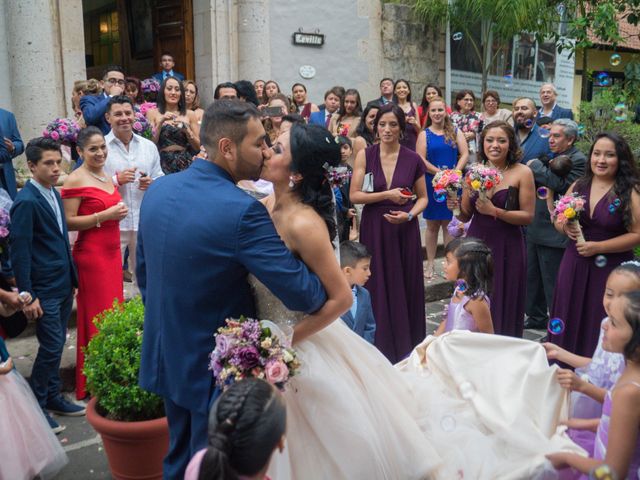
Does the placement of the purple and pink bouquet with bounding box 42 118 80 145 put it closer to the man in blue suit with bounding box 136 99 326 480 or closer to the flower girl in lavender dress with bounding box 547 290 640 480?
the man in blue suit with bounding box 136 99 326 480

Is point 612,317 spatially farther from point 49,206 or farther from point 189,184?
point 49,206

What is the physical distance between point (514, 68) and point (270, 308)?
50.4 feet

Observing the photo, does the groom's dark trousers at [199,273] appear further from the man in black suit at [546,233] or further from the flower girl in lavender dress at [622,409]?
the man in black suit at [546,233]

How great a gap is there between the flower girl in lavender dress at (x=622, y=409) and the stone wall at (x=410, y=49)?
38.1ft

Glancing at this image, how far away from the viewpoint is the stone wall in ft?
45.0

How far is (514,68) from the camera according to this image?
1655cm

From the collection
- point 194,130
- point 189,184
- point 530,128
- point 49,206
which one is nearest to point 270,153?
point 189,184

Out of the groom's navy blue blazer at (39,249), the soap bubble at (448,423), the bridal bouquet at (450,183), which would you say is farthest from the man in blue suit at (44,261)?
the bridal bouquet at (450,183)

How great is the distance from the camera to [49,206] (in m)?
4.84

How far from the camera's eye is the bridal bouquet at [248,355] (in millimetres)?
2504

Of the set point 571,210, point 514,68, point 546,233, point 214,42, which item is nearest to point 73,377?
point 571,210

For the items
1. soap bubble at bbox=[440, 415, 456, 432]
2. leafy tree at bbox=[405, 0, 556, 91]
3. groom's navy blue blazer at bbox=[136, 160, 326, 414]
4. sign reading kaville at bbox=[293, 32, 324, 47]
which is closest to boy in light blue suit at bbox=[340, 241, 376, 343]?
soap bubble at bbox=[440, 415, 456, 432]

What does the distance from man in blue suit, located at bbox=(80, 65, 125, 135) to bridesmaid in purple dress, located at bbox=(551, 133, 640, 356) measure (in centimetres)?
471

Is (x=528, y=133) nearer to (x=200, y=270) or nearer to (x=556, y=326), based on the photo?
(x=556, y=326)
